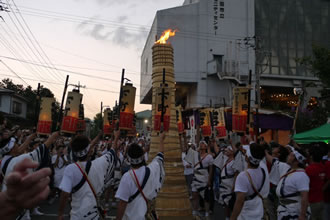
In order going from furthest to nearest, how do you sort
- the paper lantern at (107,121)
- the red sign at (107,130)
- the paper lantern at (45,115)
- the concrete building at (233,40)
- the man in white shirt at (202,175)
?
the concrete building at (233,40) < the red sign at (107,130) < the paper lantern at (107,121) < the man in white shirt at (202,175) < the paper lantern at (45,115)

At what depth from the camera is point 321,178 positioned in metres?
4.96

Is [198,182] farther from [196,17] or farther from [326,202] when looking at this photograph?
[196,17]

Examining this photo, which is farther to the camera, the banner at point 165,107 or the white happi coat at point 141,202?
the banner at point 165,107

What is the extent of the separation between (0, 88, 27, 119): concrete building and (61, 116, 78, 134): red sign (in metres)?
24.0

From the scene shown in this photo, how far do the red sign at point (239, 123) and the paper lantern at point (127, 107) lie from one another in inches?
110

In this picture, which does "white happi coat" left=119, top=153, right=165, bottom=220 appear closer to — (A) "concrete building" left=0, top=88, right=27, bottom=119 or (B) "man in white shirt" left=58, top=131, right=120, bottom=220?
(B) "man in white shirt" left=58, top=131, right=120, bottom=220

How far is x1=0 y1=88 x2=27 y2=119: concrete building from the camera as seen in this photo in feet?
103

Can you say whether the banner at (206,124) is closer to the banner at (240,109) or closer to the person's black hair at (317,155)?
the banner at (240,109)

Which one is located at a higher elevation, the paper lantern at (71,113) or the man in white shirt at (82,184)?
the paper lantern at (71,113)

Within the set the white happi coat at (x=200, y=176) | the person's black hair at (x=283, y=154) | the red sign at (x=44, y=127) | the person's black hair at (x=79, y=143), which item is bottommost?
the white happi coat at (x=200, y=176)

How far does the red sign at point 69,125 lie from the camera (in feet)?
27.1

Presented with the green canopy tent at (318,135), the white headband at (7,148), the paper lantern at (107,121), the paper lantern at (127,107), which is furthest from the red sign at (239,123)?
the white headband at (7,148)

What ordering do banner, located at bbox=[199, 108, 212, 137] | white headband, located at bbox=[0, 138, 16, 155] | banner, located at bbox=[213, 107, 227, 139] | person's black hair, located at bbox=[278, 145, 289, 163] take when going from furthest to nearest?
banner, located at bbox=[199, 108, 212, 137]
banner, located at bbox=[213, 107, 227, 139]
person's black hair, located at bbox=[278, 145, 289, 163]
white headband, located at bbox=[0, 138, 16, 155]

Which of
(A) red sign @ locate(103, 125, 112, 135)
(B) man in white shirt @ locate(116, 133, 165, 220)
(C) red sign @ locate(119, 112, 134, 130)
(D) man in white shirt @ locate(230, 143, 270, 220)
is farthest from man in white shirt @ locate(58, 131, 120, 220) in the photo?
(A) red sign @ locate(103, 125, 112, 135)
